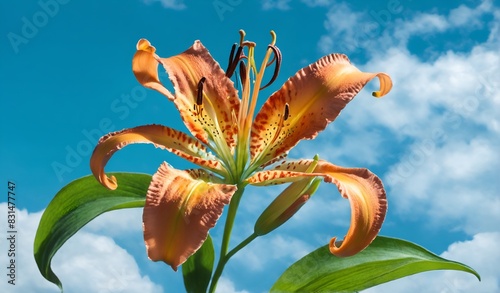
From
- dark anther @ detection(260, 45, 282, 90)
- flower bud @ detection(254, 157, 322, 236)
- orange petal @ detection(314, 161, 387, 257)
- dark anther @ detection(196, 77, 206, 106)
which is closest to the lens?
orange petal @ detection(314, 161, 387, 257)

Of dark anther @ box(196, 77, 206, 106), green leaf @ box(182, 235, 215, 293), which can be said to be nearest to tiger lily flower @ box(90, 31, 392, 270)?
dark anther @ box(196, 77, 206, 106)

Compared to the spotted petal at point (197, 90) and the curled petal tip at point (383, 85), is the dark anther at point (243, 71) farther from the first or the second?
the curled petal tip at point (383, 85)

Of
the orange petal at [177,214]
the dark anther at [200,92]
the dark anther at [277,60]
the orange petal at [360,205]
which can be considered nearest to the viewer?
the orange petal at [177,214]

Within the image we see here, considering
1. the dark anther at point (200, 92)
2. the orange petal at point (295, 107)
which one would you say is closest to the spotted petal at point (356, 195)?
the orange petal at point (295, 107)

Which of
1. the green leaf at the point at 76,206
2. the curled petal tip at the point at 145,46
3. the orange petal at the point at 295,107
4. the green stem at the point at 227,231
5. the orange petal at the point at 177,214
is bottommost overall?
the orange petal at the point at 177,214

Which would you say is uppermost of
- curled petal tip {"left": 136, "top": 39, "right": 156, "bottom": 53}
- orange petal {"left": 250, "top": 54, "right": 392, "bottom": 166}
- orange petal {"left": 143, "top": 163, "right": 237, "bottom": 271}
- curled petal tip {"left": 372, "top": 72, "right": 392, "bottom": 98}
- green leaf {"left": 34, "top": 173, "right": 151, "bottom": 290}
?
curled petal tip {"left": 136, "top": 39, "right": 156, "bottom": 53}

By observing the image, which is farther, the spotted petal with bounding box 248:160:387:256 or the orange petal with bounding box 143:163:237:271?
the spotted petal with bounding box 248:160:387:256

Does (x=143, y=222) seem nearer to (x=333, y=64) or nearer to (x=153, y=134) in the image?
(x=153, y=134)

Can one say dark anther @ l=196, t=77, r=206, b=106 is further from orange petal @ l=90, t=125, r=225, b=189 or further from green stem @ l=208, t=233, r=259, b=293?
green stem @ l=208, t=233, r=259, b=293

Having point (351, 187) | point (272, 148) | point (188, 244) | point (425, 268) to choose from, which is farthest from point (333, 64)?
point (188, 244)
